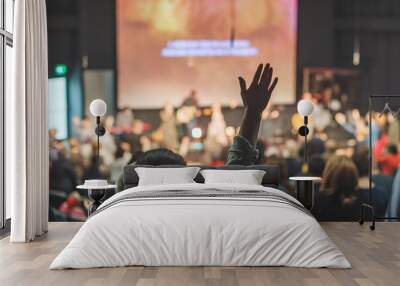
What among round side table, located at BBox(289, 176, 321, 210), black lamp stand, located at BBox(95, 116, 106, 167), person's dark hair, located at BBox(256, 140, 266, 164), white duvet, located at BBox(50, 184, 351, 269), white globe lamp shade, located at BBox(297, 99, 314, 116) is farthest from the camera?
person's dark hair, located at BBox(256, 140, 266, 164)

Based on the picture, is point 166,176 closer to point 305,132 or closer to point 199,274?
point 305,132

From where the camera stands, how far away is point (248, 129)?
304 inches

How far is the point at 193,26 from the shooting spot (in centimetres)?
780

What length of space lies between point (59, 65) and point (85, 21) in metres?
0.67

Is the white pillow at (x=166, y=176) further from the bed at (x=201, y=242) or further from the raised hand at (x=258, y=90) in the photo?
the bed at (x=201, y=242)

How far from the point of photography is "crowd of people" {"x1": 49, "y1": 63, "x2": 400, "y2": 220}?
25.3 ft

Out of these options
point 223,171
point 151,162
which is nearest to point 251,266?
point 223,171

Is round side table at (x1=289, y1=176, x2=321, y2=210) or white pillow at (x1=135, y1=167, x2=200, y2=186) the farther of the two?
round side table at (x1=289, y1=176, x2=321, y2=210)

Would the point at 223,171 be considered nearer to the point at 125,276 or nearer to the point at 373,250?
the point at 373,250

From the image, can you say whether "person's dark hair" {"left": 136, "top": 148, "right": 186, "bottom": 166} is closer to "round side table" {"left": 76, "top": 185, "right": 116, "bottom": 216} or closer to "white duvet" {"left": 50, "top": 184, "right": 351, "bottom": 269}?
"round side table" {"left": 76, "top": 185, "right": 116, "bottom": 216}

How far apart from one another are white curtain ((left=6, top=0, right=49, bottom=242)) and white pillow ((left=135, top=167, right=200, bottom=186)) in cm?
116

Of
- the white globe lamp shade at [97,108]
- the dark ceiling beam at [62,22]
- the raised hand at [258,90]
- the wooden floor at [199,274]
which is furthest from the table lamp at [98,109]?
the wooden floor at [199,274]

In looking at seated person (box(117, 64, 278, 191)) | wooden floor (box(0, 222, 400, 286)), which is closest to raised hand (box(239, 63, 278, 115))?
seated person (box(117, 64, 278, 191))

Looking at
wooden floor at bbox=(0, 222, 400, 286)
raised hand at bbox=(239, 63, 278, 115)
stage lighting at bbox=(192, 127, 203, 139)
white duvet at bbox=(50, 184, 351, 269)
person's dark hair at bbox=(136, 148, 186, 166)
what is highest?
raised hand at bbox=(239, 63, 278, 115)
